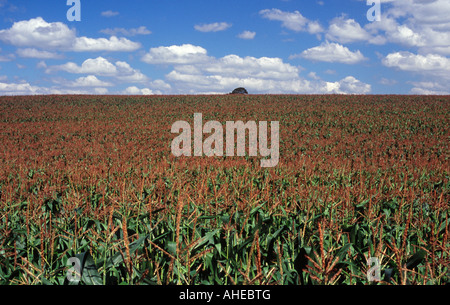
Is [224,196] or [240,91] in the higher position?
[240,91]

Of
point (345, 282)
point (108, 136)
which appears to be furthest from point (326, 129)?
point (345, 282)

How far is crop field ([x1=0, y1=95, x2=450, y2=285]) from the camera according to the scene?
86.8 inches

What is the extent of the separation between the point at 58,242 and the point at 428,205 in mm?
4715

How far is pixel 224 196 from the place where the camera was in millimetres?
3619

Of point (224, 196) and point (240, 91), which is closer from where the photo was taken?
point (224, 196)

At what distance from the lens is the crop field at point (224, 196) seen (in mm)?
2205

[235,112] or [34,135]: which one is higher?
[235,112]

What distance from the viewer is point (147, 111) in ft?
99.3

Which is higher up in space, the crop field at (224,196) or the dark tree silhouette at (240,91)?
the dark tree silhouette at (240,91)

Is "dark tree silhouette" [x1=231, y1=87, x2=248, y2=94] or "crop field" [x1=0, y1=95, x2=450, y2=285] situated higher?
"dark tree silhouette" [x1=231, y1=87, x2=248, y2=94]

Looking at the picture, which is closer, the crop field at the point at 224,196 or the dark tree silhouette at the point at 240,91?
the crop field at the point at 224,196

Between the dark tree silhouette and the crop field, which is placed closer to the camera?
the crop field
